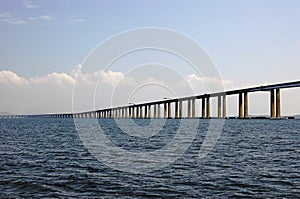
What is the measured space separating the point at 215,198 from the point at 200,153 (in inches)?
692

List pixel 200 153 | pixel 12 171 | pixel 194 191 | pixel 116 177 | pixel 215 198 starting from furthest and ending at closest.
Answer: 1. pixel 200 153
2. pixel 12 171
3. pixel 116 177
4. pixel 194 191
5. pixel 215 198

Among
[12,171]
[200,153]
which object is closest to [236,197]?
[12,171]

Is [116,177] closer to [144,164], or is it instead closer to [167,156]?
[144,164]

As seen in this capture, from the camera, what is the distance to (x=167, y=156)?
106 feet

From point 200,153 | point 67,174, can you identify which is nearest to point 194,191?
point 67,174

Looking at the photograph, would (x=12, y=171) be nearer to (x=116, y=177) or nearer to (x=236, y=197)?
(x=116, y=177)

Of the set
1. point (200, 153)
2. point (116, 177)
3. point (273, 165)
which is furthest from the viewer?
point (200, 153)

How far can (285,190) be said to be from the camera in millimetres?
19234

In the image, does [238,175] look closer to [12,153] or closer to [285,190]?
[285,190]

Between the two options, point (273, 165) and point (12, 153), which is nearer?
point (273, 165)

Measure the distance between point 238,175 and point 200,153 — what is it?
463 inches

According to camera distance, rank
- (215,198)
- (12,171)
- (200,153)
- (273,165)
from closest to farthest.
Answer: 1. (215,198)
2. (12,171)
3. (273,165)
4. (200,153)

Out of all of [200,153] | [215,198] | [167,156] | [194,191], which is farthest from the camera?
[200,153]

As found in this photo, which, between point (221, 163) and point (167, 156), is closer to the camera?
point (221, 163)
